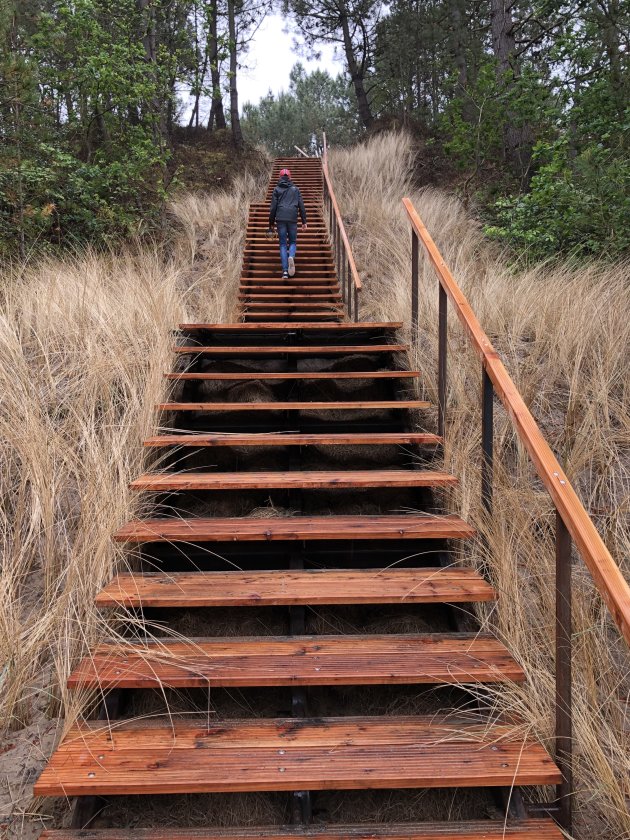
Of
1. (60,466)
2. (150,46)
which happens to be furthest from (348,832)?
(150,46)

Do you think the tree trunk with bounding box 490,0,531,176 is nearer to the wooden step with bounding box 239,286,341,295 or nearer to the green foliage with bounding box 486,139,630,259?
the green foliage with bounding box 486,139,630,259

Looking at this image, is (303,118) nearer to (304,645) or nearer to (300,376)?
(300,376)

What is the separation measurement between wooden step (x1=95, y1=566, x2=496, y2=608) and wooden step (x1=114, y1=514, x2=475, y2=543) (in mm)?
144

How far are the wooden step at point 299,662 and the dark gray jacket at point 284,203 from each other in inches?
256

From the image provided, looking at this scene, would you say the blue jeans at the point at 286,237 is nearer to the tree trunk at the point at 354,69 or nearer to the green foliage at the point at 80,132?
the green foliage at the point at 80,132

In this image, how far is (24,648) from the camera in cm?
201

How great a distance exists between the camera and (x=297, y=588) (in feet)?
7.23

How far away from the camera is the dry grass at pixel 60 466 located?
75.6 inches

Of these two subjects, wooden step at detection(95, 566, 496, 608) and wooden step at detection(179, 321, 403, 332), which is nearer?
wooden step at detection(95, 566, 496, 608)


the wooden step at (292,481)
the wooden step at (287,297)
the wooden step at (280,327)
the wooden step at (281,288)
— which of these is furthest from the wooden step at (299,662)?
the wooden step at (281,288)

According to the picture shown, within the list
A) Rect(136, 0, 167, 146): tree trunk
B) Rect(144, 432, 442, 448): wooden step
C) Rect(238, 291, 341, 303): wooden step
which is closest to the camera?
Rect(144, 432, 442, 448): wooden step

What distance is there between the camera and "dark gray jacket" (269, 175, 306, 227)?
7578mm

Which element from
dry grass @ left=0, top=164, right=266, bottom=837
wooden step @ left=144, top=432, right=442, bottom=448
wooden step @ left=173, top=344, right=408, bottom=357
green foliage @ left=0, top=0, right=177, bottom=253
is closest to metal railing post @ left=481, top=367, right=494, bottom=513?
wooden step @ left=144, top=432, right=442, bottom=448

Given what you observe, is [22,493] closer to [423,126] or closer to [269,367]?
[269,367]
